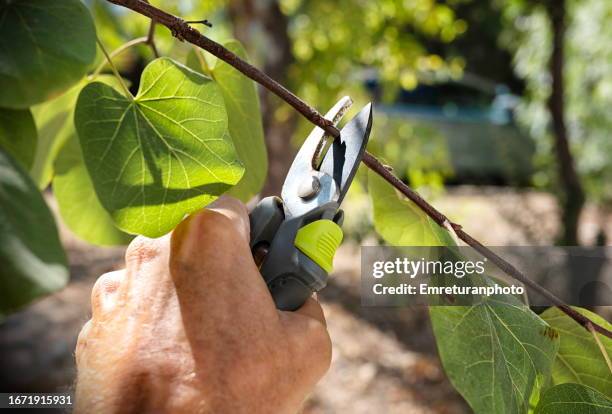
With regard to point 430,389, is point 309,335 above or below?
above

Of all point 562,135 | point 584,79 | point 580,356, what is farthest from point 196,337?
point 584,79

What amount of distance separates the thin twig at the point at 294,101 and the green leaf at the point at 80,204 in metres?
0.21

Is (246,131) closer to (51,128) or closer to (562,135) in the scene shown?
(51,128)

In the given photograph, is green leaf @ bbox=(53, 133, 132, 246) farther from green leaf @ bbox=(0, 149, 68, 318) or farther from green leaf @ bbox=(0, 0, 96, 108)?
green leaf @ bbox=(0, 149, 68, 318)

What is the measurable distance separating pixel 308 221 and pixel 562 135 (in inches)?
101

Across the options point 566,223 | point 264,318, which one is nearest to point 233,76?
point 264,318

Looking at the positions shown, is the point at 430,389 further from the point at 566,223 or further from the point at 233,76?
the point at 233,76

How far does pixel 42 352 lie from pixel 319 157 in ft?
6.52

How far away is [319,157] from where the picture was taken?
1.74 ft

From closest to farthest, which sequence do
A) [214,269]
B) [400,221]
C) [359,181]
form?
1. [214,269]
2. [400,221]
3. [359,181]

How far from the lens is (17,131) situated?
45 cm

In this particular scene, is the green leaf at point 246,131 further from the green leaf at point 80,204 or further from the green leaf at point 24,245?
the green leaf at point 24,245

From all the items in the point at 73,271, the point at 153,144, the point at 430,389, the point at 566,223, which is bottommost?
the point at 73,271

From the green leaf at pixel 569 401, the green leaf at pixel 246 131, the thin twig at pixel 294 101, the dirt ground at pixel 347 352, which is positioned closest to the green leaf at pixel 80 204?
the green leaf at pixel 246 131
